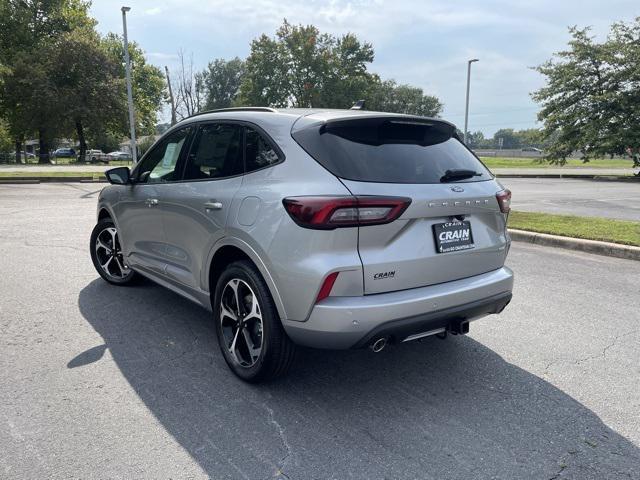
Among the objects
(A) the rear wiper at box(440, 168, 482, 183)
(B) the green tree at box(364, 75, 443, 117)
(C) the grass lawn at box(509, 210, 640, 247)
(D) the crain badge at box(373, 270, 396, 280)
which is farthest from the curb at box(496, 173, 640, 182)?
(B) the green tree at box(364, 75, 443, 117)

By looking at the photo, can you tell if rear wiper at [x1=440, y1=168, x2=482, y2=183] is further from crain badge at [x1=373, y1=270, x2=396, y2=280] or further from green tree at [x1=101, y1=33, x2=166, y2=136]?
green tree at [x1=101, y1=33, x2=166, y2=136]

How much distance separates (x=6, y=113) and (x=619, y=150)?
46777mm

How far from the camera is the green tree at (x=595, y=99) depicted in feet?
84.0

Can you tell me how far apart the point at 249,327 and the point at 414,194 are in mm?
1375

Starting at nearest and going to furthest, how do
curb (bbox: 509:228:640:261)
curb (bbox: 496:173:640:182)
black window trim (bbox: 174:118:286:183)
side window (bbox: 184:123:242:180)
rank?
black window trim (bbox: 174:118:286:183), side window (bbox: 184:123:242:180), curb (bbox: 509:228:640:261), curb (bbox: 496:173:640:182)

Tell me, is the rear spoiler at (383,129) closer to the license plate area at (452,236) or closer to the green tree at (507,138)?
the license plate area at (452,236)

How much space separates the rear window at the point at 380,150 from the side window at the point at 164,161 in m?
1.53

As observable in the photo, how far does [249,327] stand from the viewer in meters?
3.31

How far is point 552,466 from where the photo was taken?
246cm

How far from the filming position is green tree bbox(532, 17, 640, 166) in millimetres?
25609

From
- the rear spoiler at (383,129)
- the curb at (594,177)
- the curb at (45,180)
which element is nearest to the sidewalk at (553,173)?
the curb at (594,177)

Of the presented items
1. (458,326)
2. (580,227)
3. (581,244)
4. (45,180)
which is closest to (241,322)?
(458,326)

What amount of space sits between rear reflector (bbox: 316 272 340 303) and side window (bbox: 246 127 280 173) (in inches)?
33.9

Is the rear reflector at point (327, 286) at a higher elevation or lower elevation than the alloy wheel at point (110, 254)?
higher
